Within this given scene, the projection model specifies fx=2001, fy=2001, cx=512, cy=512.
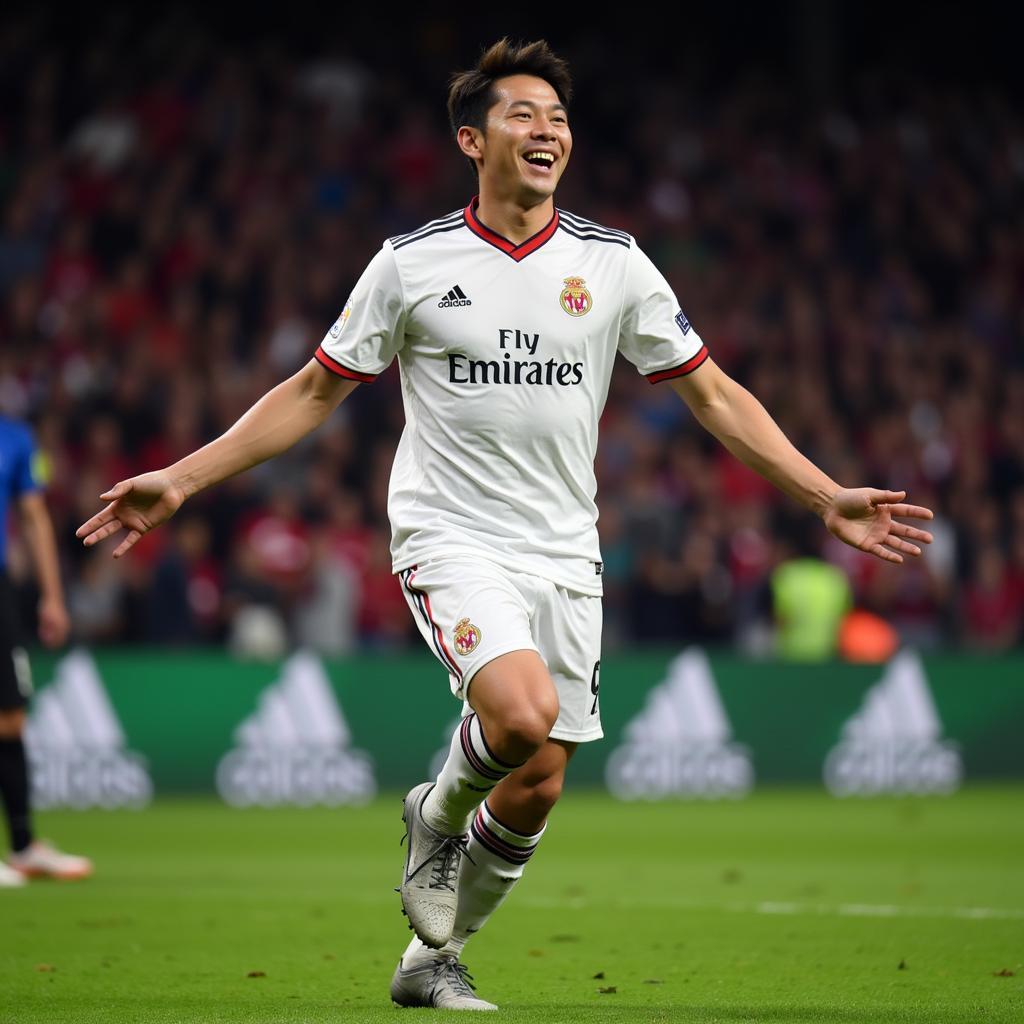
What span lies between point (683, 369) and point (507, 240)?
2.22ft

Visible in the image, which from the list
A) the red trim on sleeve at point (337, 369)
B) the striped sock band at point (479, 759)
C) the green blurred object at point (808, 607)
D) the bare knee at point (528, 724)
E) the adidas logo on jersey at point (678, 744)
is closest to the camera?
the bare knee at point (528, 724)

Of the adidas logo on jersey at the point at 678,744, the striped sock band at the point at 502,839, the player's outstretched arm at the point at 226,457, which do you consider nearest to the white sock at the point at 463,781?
the striped sock band at the point at 502,839

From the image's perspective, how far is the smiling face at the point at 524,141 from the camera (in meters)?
5.99

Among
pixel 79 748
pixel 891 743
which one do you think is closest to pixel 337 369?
pixel 79 748

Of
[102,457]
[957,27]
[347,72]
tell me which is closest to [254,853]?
[102,457]

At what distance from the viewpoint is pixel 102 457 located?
1686 centimetres

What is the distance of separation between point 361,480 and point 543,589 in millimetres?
12569

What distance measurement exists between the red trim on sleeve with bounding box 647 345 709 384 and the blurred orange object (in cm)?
1179

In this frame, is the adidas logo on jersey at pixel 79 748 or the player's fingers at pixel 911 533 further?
the adidas logo on jersey at pixel 79 748

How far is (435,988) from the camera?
19.4ft

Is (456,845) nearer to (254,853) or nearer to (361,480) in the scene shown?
(254,853)

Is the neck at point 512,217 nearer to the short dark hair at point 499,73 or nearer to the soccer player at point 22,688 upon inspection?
the short dark hair at point 499,73

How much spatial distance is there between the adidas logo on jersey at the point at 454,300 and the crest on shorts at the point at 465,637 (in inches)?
38.6

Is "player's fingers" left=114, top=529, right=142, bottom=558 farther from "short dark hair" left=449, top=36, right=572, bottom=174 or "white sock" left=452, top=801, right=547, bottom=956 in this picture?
"short dark hair" left=449, top=36, right=572, bottom=174
